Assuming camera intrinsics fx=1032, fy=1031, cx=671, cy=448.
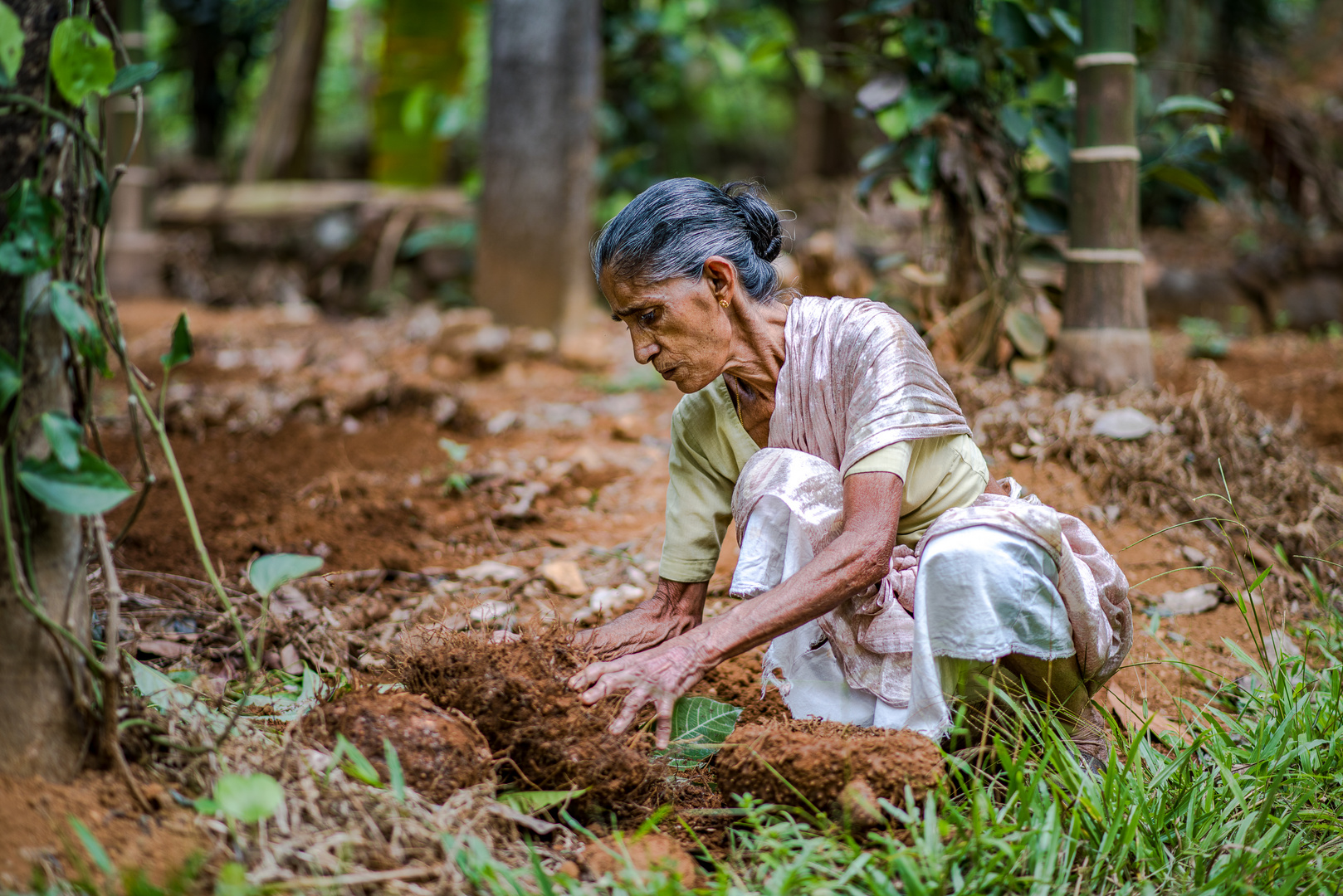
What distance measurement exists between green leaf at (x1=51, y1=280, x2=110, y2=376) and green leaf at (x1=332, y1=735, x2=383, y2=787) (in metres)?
0.59

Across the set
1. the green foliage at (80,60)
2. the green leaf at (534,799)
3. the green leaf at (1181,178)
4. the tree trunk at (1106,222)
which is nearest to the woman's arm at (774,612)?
the green leaf at (534,799)

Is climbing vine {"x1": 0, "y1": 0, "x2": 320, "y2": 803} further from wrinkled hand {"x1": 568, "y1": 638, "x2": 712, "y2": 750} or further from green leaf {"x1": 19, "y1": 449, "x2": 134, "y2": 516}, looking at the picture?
wrinkled hand {"x1": 568, "y1": 638, "x2": 712, "y2": 750}

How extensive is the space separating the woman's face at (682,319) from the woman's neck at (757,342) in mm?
23

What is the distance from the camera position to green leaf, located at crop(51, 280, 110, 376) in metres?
1.28

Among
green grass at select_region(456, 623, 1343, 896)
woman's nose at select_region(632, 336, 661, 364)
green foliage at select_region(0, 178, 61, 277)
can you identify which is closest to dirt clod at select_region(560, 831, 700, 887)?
green grass at select_region(456, 623, 1343, 896)

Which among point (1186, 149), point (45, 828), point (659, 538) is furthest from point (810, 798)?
point (1186, 149)

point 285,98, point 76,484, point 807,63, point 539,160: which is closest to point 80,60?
point 76,484

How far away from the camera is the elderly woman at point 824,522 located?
5.49 ft

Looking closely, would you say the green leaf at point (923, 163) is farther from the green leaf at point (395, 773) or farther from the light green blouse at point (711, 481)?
the green leaf at point (395, 773)

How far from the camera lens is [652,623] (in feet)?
6.56

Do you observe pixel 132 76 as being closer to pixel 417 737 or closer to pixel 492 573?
pixel 417 737

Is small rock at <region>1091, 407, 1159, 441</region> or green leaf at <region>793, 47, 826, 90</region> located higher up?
green leaf at <region>793, 47, 826, 90</region>

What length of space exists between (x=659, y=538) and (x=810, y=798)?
4.73ft

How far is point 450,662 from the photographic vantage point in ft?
5.50
